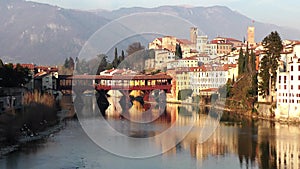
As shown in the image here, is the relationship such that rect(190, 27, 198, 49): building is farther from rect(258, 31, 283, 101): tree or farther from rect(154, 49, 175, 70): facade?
rect(258, 31, 283, 101): tree

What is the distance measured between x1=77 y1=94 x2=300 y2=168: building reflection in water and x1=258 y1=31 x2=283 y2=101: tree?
1.32 metres

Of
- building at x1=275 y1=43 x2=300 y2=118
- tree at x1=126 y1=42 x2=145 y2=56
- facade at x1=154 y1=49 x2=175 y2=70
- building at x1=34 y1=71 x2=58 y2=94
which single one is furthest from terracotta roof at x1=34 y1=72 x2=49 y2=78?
building at x1=275 y1=43 x2=300 y2=118

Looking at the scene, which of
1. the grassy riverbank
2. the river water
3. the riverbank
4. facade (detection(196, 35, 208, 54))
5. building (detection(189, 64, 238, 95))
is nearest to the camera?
the river water

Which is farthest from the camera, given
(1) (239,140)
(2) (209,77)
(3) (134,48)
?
(3) (134,48)

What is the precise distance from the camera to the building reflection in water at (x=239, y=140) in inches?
352

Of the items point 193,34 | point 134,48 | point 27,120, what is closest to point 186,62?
point 193,34

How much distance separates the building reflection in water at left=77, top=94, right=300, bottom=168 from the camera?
8.94m

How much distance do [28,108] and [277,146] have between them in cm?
588

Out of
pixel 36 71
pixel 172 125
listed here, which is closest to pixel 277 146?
pixel 172 125

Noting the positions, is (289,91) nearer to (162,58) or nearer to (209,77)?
(209,77)

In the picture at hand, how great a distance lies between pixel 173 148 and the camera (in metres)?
10.0

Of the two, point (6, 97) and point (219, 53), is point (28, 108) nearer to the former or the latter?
point (6, 97)

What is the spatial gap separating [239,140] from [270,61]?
4.86 metres

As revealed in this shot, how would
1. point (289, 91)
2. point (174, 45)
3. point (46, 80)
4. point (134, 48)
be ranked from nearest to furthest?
point (289, 91)
point (46, 80)
point (174, 45)
point (134, 48)
